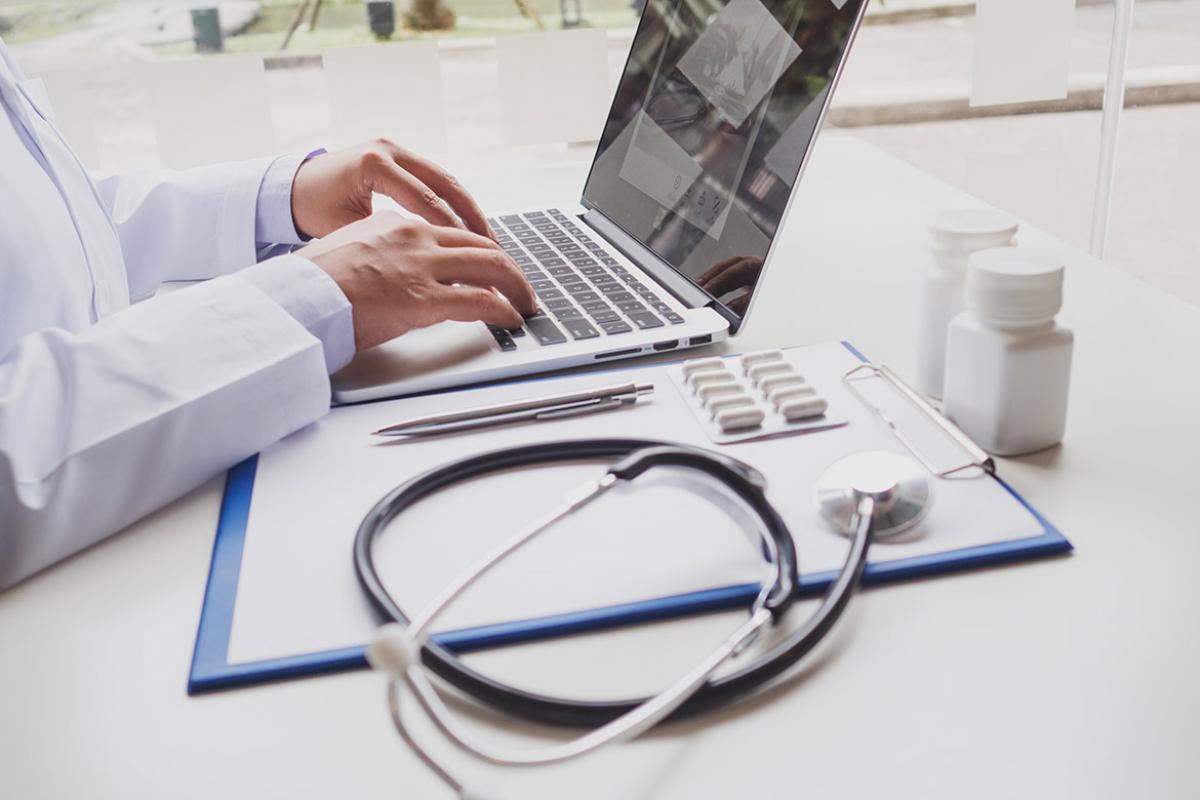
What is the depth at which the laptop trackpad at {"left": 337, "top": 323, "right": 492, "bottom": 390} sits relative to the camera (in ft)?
2.19

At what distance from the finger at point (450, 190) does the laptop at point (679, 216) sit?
5cm

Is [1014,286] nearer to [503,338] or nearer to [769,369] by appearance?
[769,369]

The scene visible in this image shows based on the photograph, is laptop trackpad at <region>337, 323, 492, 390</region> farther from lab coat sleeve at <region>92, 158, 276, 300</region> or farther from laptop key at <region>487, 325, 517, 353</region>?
lab coat sleeve at <region>92, 158, 276, 300</region>

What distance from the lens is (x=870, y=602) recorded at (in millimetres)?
438

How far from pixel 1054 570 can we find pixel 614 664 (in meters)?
0.20

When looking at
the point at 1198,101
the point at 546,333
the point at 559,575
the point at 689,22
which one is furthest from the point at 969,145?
the point at 559,575

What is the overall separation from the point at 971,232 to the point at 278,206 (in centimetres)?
60

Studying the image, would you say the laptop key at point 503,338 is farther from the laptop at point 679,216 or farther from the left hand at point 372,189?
the left hand at point 372,189

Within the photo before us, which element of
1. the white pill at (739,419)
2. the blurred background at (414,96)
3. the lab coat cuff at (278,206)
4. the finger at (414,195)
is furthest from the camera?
the blurred background at (414,96)

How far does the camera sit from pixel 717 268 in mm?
727

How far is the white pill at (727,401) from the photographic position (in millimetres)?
574

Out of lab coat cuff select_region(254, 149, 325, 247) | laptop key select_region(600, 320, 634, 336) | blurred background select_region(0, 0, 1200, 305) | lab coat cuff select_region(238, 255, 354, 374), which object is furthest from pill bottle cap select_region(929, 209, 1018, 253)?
blurred background select_region(0, 0, 1200, 305)

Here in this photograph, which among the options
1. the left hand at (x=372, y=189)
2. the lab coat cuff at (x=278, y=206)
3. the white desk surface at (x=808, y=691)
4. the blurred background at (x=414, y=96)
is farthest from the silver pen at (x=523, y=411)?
the blurred background at (x=414, y=96)

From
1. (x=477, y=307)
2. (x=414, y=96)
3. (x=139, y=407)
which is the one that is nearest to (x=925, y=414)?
(x=477, y=307)
